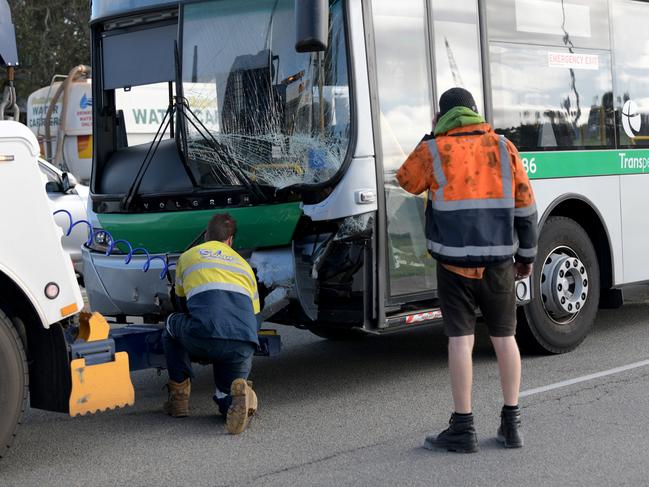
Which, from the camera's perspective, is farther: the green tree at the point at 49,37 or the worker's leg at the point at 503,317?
the green tree at the point at 49,37

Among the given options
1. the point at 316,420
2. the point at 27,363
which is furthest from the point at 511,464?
the point at 27,363

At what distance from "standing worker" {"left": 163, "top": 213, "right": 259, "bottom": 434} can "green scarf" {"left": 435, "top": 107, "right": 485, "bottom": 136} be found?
4.90ft

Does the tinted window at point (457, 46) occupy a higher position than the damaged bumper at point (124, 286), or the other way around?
the tinted window at point (457, 46)

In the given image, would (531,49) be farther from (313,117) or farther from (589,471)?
(589,471)

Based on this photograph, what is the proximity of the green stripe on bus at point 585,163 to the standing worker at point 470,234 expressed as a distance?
222 centimetres

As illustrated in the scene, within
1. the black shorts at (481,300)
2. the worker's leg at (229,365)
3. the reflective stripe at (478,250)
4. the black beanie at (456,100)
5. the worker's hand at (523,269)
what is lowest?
the worker's leg at (229,365)

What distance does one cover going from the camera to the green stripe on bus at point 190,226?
6.80 meters

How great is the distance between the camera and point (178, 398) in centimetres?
654

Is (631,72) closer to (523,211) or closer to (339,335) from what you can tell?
(339,335)

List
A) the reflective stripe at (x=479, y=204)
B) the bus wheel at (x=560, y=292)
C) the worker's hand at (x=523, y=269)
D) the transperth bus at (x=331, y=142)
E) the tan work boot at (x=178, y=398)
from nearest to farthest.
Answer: the reflective stripe at (x=479, y=204), the worker's hand at (x=523, y=269), the tan work boot at (x=178, y=398), the transperth bus at (x=331, y=142), the bus wheel at (x=560, y=292)

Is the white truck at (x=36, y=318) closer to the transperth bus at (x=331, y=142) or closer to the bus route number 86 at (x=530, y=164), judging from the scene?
the transperth bus at (x=331, y=142)

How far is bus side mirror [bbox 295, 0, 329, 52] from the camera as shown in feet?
20.1

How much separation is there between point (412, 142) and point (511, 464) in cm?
245

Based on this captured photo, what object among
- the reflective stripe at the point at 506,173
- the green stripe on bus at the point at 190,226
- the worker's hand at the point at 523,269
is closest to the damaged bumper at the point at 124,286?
the green stripe on bus at the point at 190,226
